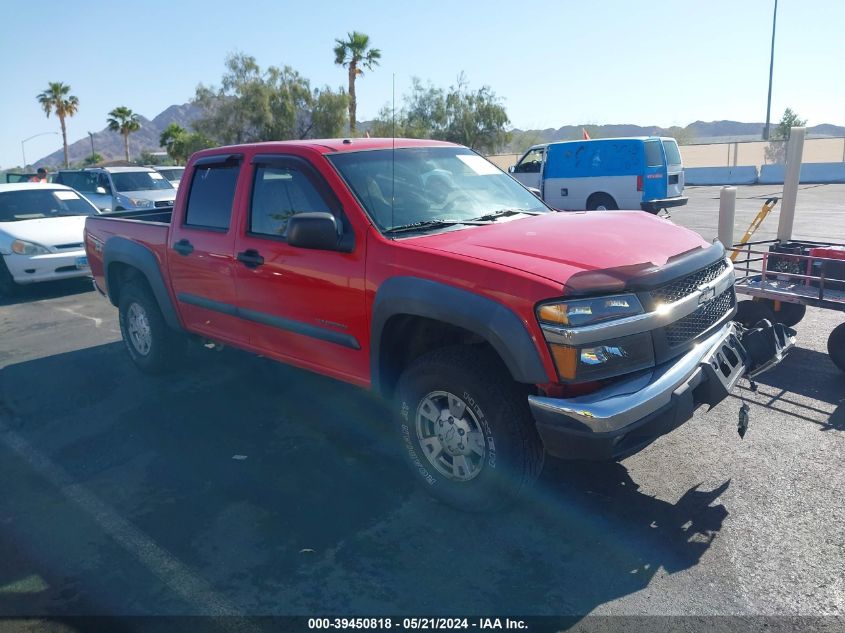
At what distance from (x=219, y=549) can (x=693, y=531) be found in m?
2.39

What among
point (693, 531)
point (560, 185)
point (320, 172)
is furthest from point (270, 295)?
point (560, 185)

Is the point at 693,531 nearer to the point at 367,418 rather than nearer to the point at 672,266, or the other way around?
the point at 672,266

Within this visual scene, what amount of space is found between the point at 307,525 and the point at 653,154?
14.3m

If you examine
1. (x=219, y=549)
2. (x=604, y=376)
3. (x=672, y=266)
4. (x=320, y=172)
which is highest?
(x=320, y=172)

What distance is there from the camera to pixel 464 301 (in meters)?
3.41

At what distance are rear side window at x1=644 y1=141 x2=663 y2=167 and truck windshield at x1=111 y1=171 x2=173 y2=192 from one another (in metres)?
11.3

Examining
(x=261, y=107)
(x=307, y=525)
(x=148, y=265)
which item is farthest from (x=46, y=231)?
(x=261, y=107)

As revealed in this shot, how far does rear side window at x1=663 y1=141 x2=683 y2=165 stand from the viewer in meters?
16.4

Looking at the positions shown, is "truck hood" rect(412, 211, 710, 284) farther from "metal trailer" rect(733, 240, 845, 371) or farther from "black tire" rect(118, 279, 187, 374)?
"black tire" rect(118, 279, 187, 374)

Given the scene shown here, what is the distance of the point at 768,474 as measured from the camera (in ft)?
13.1

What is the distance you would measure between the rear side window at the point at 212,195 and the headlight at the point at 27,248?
5.55m

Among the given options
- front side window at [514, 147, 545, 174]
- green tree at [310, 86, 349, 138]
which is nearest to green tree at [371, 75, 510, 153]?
green tree at [310, 86, 349, 138]

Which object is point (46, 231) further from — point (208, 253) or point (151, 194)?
point (208, 253)

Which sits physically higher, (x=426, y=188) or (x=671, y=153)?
(x=671, y=153)
